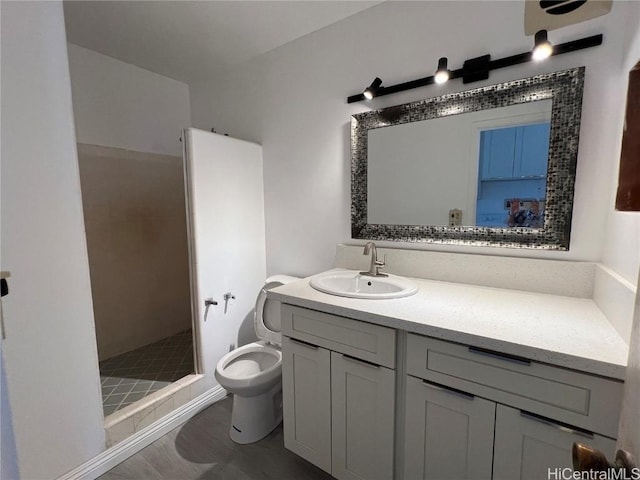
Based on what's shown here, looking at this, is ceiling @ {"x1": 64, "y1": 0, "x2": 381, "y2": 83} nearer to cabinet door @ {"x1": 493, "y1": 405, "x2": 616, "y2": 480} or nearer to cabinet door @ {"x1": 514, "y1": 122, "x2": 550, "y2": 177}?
cabinet door @ {"x1": 514, "y1": 122, "x2": 550, "y2": 177}

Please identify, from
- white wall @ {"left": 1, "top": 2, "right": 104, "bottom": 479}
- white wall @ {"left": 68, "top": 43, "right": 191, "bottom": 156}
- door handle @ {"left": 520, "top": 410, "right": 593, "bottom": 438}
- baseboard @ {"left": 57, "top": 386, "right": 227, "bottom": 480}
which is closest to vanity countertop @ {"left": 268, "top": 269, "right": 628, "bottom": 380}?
door handle @ {"left": 520, "top": 410, "right": 593, "bottom": 438}

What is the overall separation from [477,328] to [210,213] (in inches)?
60.0

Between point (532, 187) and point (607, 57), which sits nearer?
point (607, 57)

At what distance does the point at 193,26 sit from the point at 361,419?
219 cm

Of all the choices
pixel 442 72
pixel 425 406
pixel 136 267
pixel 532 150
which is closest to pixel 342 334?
pixel 425 406

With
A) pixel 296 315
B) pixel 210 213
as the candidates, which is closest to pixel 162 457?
pixel 296 315

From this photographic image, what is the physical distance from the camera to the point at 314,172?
1.92 m

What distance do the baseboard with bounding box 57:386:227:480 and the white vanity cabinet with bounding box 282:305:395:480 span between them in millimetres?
745

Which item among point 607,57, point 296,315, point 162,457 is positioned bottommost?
point 162,457

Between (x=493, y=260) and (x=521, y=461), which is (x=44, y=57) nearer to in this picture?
(x=493, y=260)

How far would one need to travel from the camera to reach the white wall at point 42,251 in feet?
3.70

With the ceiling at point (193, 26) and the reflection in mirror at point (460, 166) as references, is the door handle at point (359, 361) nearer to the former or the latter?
the reflection in mirror at point (460, 166)

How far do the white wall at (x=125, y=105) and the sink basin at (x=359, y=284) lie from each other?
1.87 m

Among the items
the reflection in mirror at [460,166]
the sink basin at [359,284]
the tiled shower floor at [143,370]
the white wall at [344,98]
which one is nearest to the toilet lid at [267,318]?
the white wall at [344,98]
